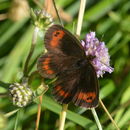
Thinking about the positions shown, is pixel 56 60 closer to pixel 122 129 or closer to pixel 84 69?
pixel 84 69

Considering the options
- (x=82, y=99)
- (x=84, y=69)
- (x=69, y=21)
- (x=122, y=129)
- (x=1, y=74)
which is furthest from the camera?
(x=69, y=21)

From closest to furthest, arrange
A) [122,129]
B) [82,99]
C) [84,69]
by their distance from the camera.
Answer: [82,99] < [84,69] < [122,129]

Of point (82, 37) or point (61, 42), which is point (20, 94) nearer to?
point (61, 42)

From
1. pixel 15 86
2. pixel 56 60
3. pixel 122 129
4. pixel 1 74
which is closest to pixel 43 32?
pixel 56 60

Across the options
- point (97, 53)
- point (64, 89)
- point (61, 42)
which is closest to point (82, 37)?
point (97, 53)

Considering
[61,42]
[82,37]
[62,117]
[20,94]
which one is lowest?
[62,117]

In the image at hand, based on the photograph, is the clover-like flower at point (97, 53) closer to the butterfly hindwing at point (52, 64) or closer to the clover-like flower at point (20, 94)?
the butterfly hindwing at point (52, 64)
